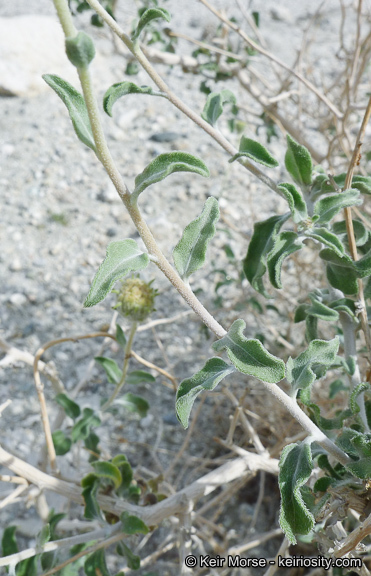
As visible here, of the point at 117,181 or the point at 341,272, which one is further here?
the point at 341,272

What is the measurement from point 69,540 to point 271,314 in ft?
4.81

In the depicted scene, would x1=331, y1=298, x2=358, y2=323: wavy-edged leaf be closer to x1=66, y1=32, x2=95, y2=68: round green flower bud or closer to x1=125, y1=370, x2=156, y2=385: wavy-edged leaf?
x1=125, y1=370, x2=156, y2=385: wavy-edged leaf

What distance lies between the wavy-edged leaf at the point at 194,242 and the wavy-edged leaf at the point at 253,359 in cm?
12

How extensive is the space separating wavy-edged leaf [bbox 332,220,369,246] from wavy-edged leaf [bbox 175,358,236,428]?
0.45 meters

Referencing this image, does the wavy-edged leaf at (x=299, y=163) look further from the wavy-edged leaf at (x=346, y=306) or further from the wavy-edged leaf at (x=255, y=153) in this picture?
the wavy-edged leaf at (x=346, y=306)

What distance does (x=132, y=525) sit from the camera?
4.00ft

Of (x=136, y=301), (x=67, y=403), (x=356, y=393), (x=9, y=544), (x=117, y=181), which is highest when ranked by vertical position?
(x=117, y=181)

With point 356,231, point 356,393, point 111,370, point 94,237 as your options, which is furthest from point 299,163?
point 94,237

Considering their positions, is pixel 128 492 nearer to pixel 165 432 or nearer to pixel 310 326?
pixel 310 326

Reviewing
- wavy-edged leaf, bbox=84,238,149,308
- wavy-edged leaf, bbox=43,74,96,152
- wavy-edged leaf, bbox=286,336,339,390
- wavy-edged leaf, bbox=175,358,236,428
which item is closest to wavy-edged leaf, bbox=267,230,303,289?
wavy-edged leaf, bbox=286,336,339,390

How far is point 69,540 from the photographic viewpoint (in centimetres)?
121

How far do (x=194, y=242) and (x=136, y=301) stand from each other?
17.7 inches

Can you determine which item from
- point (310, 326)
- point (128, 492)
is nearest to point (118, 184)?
point (310, 326)

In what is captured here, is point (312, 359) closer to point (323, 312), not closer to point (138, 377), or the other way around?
point (323, 312)
